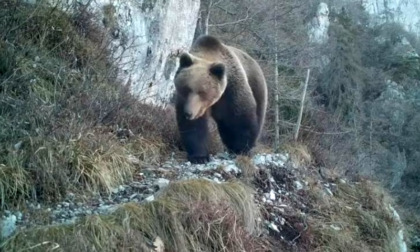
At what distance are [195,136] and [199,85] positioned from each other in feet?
1.94

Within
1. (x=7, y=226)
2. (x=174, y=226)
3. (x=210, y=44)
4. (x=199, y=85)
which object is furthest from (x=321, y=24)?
(x=7, y=226)

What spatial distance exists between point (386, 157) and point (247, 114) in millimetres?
13912

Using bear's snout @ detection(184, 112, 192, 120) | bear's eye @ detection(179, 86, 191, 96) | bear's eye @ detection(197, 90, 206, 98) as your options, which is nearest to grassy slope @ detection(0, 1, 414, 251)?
bear's snout @ detection(184, 112, 192, 120)

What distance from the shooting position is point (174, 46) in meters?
10.5

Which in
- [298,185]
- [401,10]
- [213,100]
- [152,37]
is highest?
[401,10]

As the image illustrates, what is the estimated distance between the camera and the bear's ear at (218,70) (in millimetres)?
6574

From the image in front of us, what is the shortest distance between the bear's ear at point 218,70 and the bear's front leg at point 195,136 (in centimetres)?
48

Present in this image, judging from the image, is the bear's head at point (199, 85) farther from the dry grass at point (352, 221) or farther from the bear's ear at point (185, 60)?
the dry grass at point (352, 221)

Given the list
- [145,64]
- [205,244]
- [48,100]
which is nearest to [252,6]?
[145,64]

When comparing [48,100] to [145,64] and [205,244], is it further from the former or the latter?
[145,64]

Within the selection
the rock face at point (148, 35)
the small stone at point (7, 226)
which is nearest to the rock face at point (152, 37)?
the rock face at point (148, 35)

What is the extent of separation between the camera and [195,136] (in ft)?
22.5

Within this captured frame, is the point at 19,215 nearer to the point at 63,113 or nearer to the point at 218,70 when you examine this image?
the point at 63,113

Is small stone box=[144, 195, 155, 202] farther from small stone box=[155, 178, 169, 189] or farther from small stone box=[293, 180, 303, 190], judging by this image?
small stone box=[293, 180, 303, 190]
